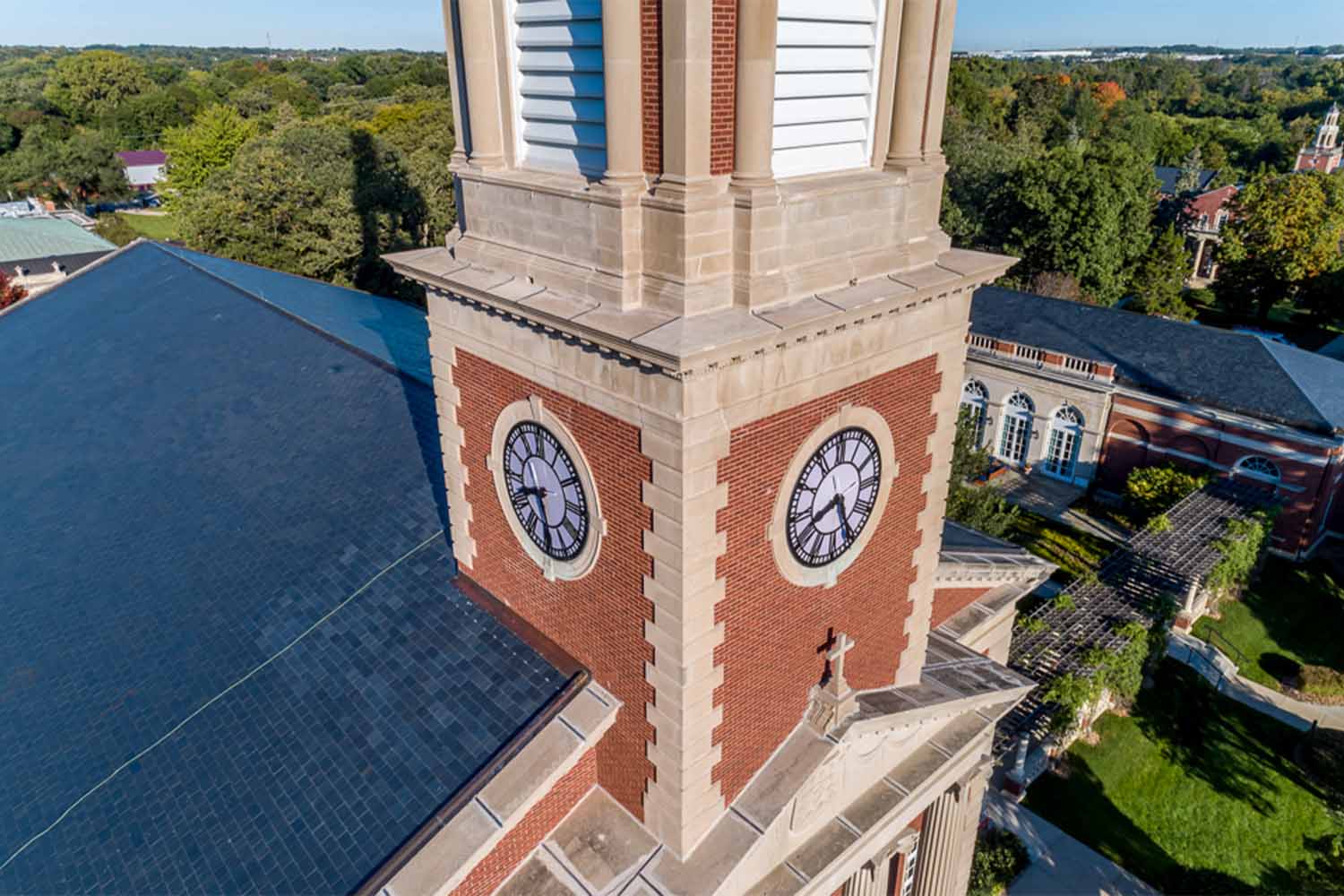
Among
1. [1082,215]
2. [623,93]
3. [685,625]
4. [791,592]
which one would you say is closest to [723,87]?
[623,93]

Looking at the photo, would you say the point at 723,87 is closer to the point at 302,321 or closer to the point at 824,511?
the point at 824,511

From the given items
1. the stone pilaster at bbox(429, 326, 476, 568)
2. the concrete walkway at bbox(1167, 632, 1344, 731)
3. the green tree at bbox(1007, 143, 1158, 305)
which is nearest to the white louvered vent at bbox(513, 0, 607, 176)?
the stone pilaster at bbox(429, 326, 476, 568)

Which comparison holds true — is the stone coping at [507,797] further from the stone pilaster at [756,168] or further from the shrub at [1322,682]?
the shrub at [1322,682]

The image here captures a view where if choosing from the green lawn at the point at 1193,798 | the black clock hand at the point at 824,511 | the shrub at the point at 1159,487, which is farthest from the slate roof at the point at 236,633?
the shrub at the point at 1159,487

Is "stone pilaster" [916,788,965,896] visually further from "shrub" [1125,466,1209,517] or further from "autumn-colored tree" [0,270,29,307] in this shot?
"autumn-colored tree" [0,270,29,307]

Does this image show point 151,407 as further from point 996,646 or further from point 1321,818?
point 1321,818

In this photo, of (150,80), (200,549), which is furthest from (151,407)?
(150,80)
